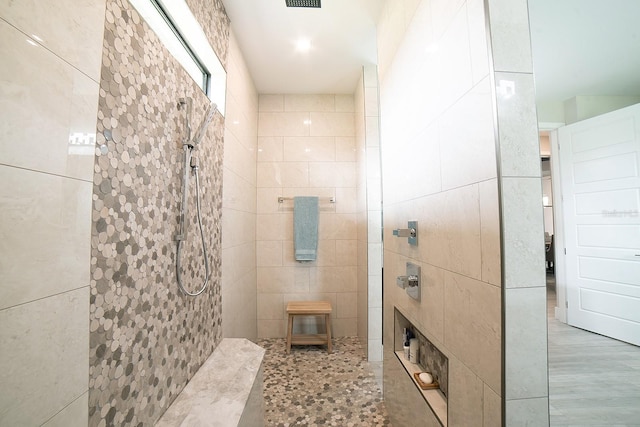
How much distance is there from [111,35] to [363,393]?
8.29 feet

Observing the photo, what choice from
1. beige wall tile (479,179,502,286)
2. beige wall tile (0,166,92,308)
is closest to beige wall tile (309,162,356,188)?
beige wall tile (479,179,502,286)

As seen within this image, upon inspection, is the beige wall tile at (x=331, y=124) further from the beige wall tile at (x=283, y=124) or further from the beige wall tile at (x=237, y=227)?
the beige wall tile at (x=237, y=227)

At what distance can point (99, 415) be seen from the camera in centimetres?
72

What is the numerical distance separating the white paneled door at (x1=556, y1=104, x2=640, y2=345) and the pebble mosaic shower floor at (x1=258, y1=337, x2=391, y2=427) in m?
1.44

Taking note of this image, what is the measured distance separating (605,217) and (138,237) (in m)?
2.28

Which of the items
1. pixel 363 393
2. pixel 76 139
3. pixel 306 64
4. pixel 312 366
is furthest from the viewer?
pixel 306 64

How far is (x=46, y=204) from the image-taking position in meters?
0.56

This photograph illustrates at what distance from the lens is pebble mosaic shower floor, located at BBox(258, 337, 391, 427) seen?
167cm

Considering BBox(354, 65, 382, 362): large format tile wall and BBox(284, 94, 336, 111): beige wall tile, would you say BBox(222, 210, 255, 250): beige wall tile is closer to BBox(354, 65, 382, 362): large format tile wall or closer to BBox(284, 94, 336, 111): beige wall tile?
BBox(354, 65, 382, 362): large format tile wall

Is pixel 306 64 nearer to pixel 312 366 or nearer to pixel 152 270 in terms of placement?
pixel 152 270

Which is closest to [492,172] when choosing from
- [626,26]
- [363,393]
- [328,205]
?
[626,26]

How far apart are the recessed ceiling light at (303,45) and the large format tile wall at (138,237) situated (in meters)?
1.01

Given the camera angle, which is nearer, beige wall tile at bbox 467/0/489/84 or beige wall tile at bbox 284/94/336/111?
beige wall tile at bbox 467/0/489/84

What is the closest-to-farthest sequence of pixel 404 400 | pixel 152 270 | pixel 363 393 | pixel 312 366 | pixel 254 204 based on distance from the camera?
1. pixel 152 270
2. pixel 404 400
3. pixel 363 393
4. pixel 312 366
5. pixel 254 204
